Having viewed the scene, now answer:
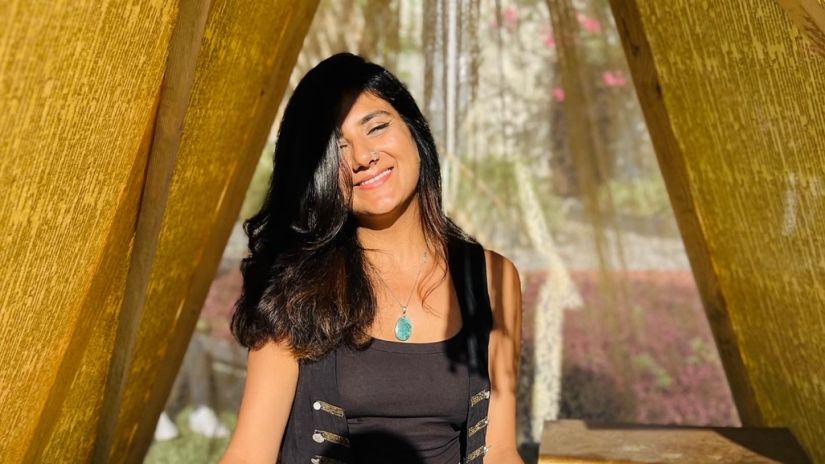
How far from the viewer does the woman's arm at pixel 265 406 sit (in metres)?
2.29

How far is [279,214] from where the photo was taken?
8.04 ft

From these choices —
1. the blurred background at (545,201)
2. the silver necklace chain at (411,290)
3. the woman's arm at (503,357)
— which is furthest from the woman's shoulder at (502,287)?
the blurred background at (545,201)

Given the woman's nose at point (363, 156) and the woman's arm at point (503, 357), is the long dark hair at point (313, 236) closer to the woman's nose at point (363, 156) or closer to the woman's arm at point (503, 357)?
the woman's nose at point (363, 156)

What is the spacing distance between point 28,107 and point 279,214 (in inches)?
40.0

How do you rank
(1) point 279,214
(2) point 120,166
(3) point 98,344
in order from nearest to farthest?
1. (2) point 120,166
2. (3) point 98,344
3. (1) point 279,214

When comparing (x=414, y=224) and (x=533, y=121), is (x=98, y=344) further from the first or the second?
(x=533, y=121)

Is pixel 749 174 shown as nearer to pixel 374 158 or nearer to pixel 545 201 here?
pixel 374 158

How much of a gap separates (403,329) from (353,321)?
13cm

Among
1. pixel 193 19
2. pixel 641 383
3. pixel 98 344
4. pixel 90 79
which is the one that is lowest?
pixel 641 383

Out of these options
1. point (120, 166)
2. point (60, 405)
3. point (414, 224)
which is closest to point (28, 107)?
point (120, 166)

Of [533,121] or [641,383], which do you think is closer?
[533,121]

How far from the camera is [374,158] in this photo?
2350 millimetres

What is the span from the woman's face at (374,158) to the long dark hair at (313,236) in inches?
1.0

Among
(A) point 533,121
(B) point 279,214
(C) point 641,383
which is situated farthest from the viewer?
(C) point 641,383
